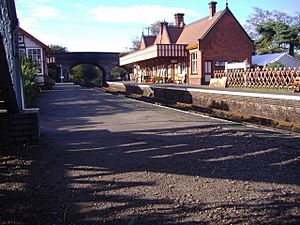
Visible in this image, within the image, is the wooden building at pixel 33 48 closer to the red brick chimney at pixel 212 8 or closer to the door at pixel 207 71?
the door at pixel 207 71

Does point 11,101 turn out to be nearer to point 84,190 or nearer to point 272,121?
point 84,190

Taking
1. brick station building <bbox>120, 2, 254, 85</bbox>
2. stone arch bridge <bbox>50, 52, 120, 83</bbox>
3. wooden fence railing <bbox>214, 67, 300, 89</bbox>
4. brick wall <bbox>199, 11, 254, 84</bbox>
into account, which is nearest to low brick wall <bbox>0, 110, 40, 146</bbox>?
wooden fence railing <bbox>214, 67, 300, 89</bbox>

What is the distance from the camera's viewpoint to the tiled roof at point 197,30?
32.1m

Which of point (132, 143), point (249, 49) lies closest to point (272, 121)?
point (132, 143)

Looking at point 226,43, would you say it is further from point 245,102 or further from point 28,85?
point 28,85

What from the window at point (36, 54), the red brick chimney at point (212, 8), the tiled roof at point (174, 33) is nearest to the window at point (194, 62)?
the red brick chimney at point (212, 8)

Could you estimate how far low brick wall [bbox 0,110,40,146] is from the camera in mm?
6828

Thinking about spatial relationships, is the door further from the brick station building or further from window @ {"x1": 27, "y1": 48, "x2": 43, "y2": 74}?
window @ {"x1": 27, "y1": 48, "x2": 43, "y2": 74}

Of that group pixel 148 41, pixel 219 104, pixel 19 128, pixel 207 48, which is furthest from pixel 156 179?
pixel 148 41

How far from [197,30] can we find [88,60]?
3056 cm

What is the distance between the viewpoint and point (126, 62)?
50.6m

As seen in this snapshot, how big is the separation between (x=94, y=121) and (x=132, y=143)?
12.0 feet

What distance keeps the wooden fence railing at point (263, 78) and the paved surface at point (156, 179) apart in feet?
44.7

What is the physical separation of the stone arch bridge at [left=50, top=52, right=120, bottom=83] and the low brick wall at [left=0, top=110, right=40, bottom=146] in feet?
173
